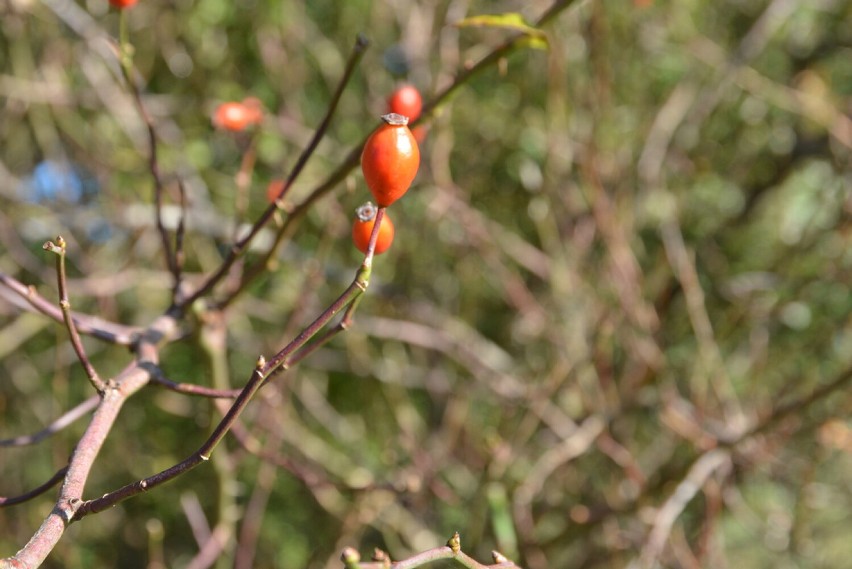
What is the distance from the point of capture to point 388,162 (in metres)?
0.87

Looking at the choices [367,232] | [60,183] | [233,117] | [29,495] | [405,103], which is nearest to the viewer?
[29,495]

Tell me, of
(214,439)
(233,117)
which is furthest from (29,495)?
(233,117)

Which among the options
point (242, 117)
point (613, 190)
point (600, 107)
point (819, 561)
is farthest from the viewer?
point (819, 561)

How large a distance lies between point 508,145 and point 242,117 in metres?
1.79

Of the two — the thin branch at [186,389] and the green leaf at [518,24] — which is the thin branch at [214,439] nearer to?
the thin branch at [186,389]

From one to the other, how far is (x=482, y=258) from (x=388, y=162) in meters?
2.08

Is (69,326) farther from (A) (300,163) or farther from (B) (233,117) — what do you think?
(B) (233,117)

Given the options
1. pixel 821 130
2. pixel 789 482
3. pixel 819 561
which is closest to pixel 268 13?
Answer: pixel 821 130

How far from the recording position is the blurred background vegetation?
2.48 meters

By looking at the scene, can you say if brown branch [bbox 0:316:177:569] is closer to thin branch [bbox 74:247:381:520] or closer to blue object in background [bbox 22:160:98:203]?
thin branch [bbox 74:247:381:520]

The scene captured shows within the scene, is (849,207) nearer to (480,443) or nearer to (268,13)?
(480,443)

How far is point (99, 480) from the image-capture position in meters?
3.68

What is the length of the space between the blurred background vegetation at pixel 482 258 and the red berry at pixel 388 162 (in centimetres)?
132

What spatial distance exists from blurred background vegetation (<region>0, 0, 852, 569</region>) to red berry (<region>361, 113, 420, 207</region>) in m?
1.32
